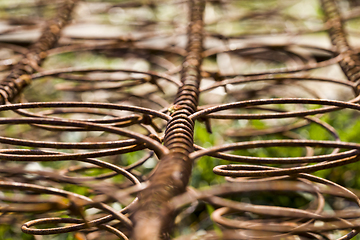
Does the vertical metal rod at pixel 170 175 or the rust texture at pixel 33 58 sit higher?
the rust texture at pixel 33 58

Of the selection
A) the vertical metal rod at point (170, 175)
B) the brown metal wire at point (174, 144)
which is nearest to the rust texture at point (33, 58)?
the brown metal wire at point (174, 144)

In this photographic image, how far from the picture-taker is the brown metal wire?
0.32 metres

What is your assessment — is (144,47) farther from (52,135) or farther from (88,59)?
Answer: (88,59)

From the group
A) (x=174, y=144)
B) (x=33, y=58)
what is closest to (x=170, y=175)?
(x=174, y=144)

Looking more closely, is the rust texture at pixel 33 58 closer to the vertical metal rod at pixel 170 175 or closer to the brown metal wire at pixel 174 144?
the brown metal wire at pixel 174 144

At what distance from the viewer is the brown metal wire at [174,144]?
0.32 meters

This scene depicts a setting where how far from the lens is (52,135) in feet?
3.68

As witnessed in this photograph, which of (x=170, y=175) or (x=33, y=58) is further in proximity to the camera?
(x=33, y=58)

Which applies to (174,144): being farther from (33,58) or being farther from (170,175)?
(33,58)

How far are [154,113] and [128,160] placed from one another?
2.45 ft

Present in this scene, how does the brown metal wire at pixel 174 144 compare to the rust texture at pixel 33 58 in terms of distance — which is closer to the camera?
the brown metal wire at pixel 174 144

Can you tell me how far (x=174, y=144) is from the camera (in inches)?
14.6

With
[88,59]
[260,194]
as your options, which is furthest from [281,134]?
[88,59]

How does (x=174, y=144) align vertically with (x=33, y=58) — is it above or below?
below
